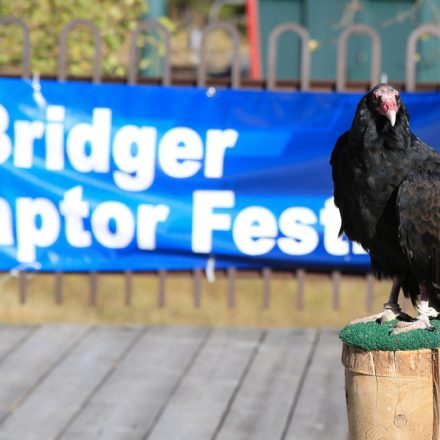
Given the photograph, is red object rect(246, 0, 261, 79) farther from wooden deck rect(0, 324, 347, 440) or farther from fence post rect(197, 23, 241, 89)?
wooden deck rect(0, 324, 347, 440)

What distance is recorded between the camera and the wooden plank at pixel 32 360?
6309mm

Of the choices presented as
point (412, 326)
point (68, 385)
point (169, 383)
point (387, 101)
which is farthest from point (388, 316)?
point (68, 385)

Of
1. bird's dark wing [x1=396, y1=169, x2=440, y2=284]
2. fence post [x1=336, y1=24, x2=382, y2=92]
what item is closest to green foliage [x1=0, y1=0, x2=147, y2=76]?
fence post [x1=336, y1=24, x2=382, y2=92]

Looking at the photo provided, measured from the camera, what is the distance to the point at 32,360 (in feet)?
23.0

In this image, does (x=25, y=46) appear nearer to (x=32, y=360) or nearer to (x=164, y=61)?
(x=164, y=61)

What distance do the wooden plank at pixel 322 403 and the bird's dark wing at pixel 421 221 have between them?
4.08 ft

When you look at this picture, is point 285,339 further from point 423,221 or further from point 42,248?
point 423,221

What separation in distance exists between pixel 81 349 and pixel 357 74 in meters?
4.81

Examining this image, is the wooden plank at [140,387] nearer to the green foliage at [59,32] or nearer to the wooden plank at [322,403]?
the wooden plank at [322,403]

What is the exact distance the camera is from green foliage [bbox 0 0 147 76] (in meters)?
9.68

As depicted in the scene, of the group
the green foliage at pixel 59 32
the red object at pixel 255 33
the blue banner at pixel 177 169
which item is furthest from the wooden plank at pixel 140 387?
the red object at pixel 255 33

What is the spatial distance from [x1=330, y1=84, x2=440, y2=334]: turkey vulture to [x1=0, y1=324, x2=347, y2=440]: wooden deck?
123 centimetres

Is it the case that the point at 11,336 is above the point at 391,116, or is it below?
below

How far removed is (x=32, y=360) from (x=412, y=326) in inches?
131
